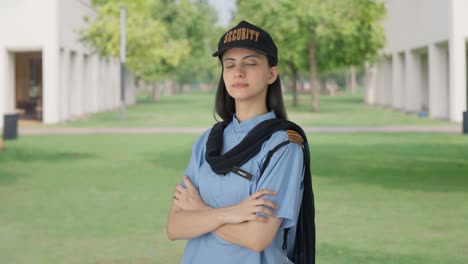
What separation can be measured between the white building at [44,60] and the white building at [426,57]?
16.7 meters

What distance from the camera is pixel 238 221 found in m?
2.83

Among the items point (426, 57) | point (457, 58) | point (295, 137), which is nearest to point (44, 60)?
point (457, 58)

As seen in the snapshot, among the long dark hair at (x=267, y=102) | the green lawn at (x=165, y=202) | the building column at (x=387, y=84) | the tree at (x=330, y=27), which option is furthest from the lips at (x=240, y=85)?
the building column at (x=387, y=84)

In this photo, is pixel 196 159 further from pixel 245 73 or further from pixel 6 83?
pixel 6 83

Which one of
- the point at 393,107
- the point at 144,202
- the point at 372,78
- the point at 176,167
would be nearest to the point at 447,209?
the point at 144,202

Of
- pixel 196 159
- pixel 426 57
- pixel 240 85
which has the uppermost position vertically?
pixel 426 57

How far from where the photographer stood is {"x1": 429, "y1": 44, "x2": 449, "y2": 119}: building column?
1420 inches

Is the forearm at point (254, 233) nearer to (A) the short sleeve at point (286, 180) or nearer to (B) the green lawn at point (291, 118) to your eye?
(A) the short sleeve at point (286, 180)

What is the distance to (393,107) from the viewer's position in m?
47.4

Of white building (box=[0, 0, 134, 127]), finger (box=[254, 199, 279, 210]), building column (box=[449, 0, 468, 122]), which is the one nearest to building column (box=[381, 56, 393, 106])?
building column (box=[449, 0, 468, 122])

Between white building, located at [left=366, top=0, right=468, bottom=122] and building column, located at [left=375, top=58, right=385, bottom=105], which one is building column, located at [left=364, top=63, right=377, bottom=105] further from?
white building, located at [left=366, top=0, right=468, bottom=122]

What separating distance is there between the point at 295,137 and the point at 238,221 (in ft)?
1.25

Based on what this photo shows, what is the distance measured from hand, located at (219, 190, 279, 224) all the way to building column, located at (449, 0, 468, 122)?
101 ft

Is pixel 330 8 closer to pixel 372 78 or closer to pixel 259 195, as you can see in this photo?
pixel 372 78
